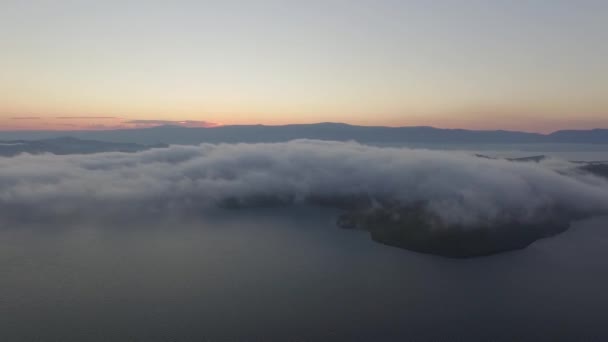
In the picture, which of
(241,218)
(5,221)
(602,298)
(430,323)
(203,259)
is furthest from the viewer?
(241,218)

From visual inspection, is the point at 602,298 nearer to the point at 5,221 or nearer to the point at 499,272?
the point at 499,272

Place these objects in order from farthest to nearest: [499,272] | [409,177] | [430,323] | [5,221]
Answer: [409,177], [5,221], [499,272], [430,323]

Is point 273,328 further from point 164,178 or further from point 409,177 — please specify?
point 164,178

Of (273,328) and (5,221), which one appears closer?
(273,328)

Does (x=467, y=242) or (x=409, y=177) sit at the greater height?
(x=409, y=177)

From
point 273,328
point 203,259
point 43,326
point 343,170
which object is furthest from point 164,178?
point 273,328

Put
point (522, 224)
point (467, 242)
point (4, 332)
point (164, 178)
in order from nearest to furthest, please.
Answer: point (4, 332)
point (467, 242)
point (522, 224)
point (164, 178)

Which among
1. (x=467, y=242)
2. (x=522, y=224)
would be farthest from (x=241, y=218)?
(x=522, y=224)
